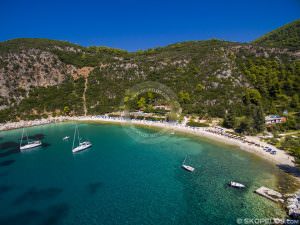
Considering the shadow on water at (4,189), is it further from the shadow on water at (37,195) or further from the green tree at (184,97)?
the green tree at (184,97)

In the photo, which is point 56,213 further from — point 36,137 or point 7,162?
point 36,137

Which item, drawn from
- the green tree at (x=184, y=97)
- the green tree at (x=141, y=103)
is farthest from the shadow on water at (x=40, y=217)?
the green tree at (x=184, y=97)

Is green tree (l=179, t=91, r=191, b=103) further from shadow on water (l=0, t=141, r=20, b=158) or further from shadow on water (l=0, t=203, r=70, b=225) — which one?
shadow on water (l=0, t=203, r=70, b=225)

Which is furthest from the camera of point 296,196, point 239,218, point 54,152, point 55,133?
point 55,133

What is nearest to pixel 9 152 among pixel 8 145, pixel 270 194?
pixel 8 145

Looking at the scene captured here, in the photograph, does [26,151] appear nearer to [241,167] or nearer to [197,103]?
[241,167]

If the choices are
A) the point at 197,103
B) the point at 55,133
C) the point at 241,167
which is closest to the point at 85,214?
the point at 241,167
